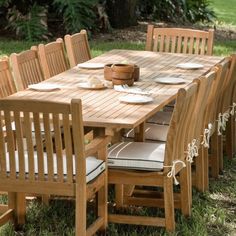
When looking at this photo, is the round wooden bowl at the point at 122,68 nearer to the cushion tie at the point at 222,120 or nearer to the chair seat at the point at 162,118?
the chair seat at the point at 162,118

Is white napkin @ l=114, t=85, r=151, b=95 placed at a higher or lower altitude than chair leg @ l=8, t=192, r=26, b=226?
higher

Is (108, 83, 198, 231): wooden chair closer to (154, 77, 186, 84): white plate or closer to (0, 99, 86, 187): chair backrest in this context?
(0, 99, 86, 187): chair backrest

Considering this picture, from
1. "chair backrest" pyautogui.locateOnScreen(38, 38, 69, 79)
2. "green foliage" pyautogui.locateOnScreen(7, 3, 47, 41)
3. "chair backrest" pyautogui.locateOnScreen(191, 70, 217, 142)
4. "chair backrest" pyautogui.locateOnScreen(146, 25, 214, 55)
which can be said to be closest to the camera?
"chair backrest" pyautogui.locateOnScreen(191, 70, 217, 142)

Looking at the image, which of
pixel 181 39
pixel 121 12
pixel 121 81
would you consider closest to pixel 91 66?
pixel 121 81

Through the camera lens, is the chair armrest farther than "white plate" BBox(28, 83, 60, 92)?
No

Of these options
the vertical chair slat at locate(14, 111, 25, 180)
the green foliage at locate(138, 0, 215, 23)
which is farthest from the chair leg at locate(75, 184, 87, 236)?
the green foliage at locate(138, 0, 215, 23)

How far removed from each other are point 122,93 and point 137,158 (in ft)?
2.70

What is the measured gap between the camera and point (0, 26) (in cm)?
1475

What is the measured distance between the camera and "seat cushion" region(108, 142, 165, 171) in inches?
195

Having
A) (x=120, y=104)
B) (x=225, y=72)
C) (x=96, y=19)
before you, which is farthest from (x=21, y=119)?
(x=96, y=19)

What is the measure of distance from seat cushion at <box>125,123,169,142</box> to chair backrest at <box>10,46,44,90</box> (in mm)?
937

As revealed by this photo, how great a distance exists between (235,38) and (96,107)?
34.2 ft

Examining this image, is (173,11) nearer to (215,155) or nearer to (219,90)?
(215,155)

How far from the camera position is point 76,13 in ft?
45.2
